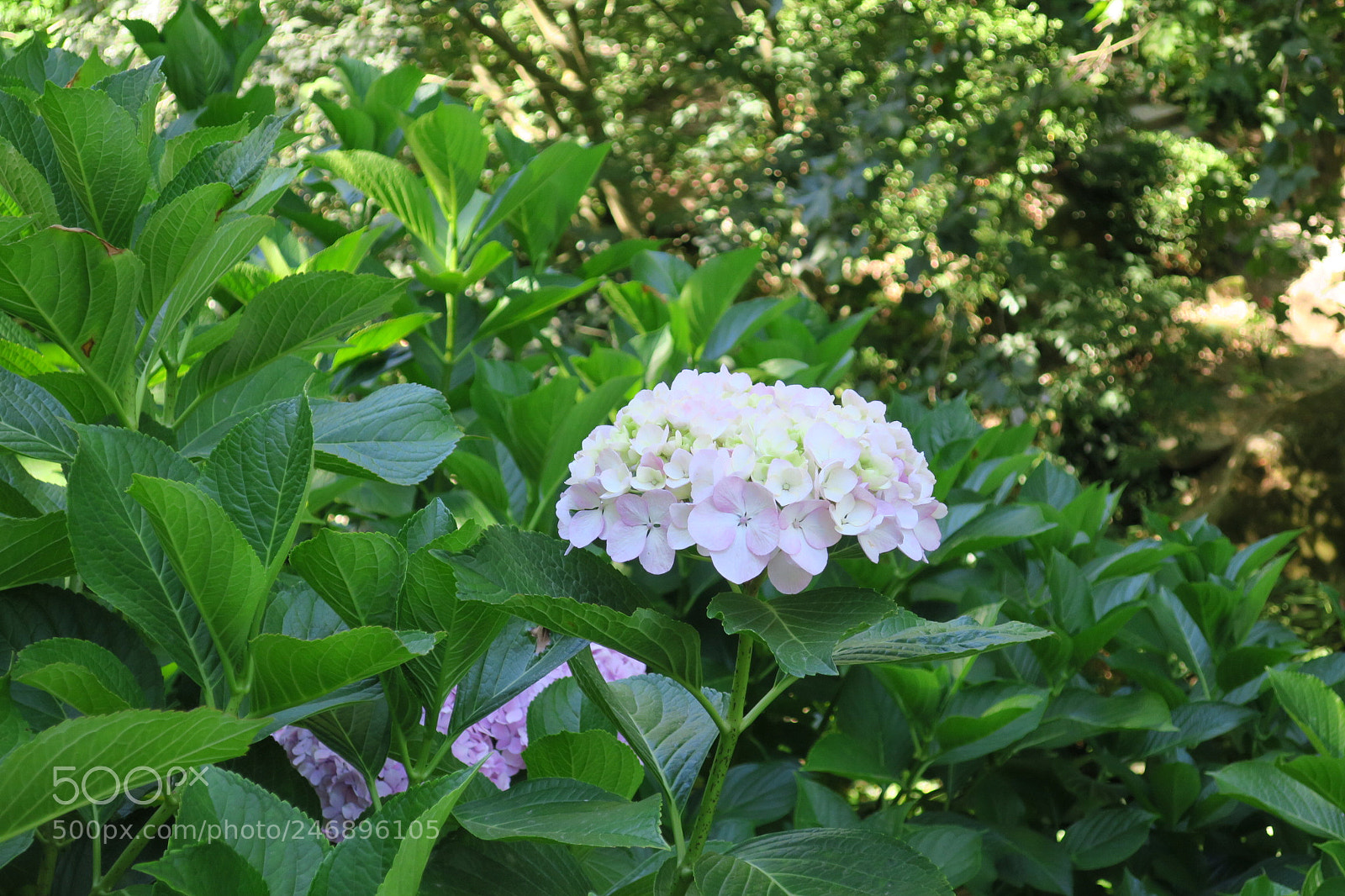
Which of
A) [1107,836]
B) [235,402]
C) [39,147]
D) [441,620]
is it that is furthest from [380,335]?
[1107,836]

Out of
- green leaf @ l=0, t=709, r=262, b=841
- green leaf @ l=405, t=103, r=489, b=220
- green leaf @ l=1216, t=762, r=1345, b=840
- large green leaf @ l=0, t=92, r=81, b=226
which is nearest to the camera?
green leaf @ l=0, t=709, r=262, b=841

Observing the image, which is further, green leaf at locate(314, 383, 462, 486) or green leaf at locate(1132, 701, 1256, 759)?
green leaf at locate(1132, 701, 1256, 759)

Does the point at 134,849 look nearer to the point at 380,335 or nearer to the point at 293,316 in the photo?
the point at 293,316

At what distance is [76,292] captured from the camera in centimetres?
66

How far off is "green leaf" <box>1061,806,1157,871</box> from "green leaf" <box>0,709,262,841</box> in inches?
43.0

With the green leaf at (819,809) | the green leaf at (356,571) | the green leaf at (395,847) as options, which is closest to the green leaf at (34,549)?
the green leaf at (356,571)

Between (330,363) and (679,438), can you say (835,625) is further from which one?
(330,363)

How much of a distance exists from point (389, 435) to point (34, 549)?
24cm

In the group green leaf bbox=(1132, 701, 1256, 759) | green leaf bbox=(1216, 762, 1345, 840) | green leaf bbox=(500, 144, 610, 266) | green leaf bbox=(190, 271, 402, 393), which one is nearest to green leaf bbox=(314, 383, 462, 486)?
green leaf bbox=(190, 271, 402, 393)

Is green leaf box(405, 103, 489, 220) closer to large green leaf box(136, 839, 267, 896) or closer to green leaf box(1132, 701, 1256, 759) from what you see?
large green leaf box(136, 839, 267, 896)

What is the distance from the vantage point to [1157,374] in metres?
5.44

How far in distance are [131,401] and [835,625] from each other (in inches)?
21.4

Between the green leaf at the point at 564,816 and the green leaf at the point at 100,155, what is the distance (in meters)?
0.50

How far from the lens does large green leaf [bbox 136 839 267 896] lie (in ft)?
1.52
